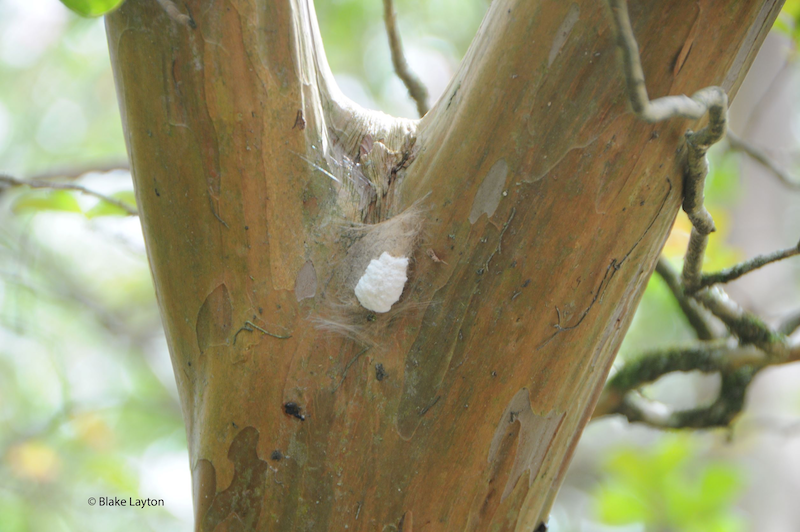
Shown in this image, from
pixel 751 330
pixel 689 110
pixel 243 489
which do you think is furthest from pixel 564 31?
pixel 751 330

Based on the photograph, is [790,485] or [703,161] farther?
[790,485]

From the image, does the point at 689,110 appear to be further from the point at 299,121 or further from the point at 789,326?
the point at 789,326

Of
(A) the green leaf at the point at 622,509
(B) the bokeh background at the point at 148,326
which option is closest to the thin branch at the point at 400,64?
(B) the bokeh background at the point at 148,326

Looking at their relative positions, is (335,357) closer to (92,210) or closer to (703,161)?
(703,161)

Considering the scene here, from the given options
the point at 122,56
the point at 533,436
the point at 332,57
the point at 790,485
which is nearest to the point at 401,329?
the point at 533,436

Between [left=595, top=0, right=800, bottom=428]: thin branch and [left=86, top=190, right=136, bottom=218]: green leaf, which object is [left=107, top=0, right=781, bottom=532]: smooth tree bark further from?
[left=86, top=190, right=136, bottom=218]: green leaf

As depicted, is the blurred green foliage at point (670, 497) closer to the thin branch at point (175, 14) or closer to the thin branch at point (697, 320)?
the thin branch at point (697, 320)

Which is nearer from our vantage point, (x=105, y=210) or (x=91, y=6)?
(x=91, y=6)
